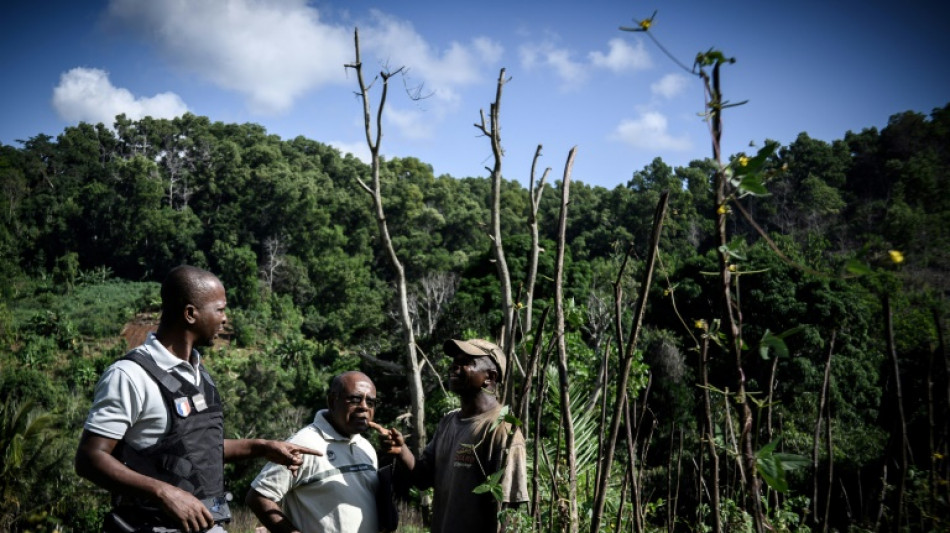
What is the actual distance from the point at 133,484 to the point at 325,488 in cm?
80

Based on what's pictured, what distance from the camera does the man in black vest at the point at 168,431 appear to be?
1878 mm


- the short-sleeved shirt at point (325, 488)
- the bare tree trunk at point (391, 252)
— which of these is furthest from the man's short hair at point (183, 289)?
the bare tree trunk at point (391, 252)

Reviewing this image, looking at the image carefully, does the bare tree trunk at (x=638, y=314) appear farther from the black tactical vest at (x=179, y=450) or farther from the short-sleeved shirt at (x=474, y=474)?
the black tactical vest at (x=179, y=450)

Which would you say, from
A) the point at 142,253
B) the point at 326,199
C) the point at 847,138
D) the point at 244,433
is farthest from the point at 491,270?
the point at 142,253

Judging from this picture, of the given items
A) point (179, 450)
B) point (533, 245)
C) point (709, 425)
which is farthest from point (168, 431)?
point (533, 245)

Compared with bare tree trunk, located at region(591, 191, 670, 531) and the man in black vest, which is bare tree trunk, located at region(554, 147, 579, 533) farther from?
the man in black vest

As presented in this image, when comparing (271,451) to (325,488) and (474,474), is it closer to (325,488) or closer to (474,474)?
(325,488)

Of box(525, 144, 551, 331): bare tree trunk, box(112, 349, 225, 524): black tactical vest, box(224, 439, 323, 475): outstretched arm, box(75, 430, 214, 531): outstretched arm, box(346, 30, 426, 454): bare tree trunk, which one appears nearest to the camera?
box(75, 430, 214, 531): outstretched arm

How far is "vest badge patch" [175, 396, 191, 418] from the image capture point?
2055mm

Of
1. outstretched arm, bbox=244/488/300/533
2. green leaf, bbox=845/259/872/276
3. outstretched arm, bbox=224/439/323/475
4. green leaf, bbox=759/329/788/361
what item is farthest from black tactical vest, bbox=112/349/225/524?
green leaf, bbox=845/259/872/276

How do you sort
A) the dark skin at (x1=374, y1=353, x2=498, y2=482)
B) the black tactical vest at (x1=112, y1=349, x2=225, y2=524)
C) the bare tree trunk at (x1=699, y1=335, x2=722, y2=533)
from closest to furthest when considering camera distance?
the bare tree trunk at (x1=699, y1=335, x2=722, y2=533)
the black tactical vest at (x1=112, y1=349, x2=225, y2=524)
the dark skin at (x1=374, y1=353, x2=498, y2=482)

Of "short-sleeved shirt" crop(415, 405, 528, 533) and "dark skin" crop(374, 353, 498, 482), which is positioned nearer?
"short-sleeved shirt" crop(415, 405, 528, 533)

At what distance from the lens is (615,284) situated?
7.36ft

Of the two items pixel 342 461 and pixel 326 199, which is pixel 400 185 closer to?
Result: pixel 326 199
